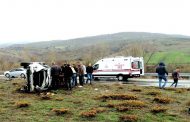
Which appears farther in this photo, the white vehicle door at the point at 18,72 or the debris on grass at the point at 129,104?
the white vehicle door at the point at 18,72

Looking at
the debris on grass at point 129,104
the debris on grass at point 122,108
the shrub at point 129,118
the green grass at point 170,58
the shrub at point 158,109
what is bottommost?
the shrub at point 129,118

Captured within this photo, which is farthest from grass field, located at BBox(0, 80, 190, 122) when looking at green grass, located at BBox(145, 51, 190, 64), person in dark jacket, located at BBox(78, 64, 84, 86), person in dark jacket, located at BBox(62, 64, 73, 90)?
green grass, located at BBox(145, 51, 190, 64)

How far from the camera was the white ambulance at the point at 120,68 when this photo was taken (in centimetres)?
4353

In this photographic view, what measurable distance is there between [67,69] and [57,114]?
9478mm

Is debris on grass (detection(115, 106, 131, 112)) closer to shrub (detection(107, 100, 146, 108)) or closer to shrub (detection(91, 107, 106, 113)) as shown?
shrub (detection(107, 100, 146, 108))

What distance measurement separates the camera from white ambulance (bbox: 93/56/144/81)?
43.5 m

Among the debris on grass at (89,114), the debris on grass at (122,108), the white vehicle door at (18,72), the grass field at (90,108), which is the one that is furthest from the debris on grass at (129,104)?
the white vehicle door at (18,72)

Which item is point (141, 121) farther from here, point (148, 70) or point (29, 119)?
point (148, 70)

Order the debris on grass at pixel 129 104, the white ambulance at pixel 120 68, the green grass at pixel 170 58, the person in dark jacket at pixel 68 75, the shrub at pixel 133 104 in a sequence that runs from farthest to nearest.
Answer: the green grass at pixel 170 58 → the white ambulance at pixel 120 68 → the person in dark jacket at pixel 68 75 → the shrub at pixel 133 104 → the debris on grass at pixel 129 104

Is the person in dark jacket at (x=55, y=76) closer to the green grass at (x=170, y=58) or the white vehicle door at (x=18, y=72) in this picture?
the white vehicle door at (x=18, y=72)

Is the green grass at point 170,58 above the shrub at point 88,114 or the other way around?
above

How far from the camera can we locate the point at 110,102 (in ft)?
64.8

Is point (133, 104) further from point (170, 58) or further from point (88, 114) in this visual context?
point (170, 58)

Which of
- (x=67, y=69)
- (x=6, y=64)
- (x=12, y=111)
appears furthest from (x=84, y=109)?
(x=6, y=64)
